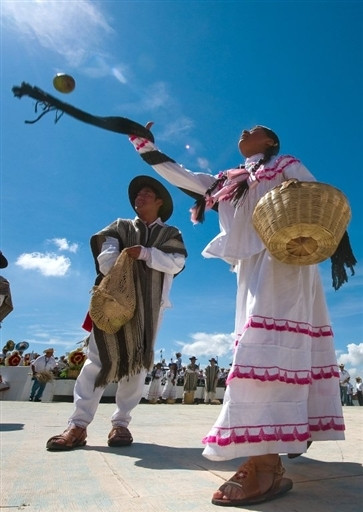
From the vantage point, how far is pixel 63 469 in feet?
6.93

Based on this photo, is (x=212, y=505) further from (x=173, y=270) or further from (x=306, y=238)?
(x=173, y=270)

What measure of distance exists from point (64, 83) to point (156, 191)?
117 centimetres

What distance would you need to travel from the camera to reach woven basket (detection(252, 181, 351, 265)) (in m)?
1.86

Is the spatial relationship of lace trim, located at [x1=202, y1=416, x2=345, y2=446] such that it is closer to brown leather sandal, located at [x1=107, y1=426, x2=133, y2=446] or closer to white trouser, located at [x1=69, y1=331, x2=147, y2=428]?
brown leather sandal, located at [x1=107, y1=426, x2=133, y2=446]

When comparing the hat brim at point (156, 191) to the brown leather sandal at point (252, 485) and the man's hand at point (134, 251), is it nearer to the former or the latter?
the man's hand at point (134, 251)

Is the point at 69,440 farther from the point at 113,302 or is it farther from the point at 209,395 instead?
the point at 209,395


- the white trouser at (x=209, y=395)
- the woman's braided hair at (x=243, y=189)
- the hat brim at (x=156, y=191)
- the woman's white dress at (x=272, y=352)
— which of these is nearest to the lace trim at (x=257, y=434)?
the woman's white dress at (x=272, y=352)

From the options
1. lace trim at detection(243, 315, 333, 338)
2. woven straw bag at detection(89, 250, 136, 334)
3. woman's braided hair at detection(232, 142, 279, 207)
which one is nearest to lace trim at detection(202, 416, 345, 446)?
lace trim at detection(243, 315, 333, 338)

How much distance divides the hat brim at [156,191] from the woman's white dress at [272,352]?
1.35 m

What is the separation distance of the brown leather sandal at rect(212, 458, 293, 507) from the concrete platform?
0.03 m

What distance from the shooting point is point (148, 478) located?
1915mm

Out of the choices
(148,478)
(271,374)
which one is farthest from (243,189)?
(148,478)

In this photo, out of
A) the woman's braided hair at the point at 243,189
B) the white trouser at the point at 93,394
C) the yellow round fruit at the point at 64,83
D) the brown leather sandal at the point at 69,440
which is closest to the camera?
the woman's braided hair at the point at 243,189

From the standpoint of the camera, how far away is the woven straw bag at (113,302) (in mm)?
3117
